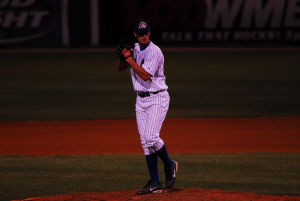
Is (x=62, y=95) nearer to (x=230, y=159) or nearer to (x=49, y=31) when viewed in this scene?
(x=230, y=159)

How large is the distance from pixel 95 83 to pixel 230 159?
1050cm

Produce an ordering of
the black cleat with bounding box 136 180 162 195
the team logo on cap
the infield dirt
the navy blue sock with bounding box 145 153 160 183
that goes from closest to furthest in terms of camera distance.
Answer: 1. the team logo on cap
2. the black cleat with bounding box 136 180 162 195
3. the navy blue sock with bounding box 145 153 160 183
4. the infield dirt

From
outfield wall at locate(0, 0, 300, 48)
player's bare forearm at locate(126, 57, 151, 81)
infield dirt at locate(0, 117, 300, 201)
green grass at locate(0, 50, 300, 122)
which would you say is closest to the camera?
player's bare forearm at locate(126, 57, 151, 81)

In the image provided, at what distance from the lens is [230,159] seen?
Answer: 1016 centimetres

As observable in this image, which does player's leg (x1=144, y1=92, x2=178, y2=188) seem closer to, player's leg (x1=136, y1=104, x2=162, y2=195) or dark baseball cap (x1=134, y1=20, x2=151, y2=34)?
player's leg (x1=136, y1=104, x2=162, y2=195)

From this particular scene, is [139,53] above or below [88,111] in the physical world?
above

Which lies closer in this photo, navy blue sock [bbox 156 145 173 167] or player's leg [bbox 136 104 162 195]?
player's leg [bbox 136 104 162 195]

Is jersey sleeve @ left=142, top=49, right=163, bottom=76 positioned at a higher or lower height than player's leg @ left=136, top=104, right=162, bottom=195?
higher

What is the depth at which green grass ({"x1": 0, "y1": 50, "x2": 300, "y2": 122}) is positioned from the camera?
50.2ft

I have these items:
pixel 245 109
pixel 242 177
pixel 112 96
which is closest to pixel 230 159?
pixel 242 177

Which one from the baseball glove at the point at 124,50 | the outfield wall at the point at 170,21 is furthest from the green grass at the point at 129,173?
the outfield wall at the point at 170,21

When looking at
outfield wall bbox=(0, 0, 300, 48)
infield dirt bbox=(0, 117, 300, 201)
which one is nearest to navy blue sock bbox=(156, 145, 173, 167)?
infield dirt bbox=(0, 117, 300, 201)

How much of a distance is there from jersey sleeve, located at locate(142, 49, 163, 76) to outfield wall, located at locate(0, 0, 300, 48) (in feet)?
78.8

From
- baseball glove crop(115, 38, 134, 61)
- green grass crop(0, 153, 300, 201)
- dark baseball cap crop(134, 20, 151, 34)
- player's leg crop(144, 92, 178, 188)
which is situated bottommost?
green grass crop(0, 153, 300, 201)
